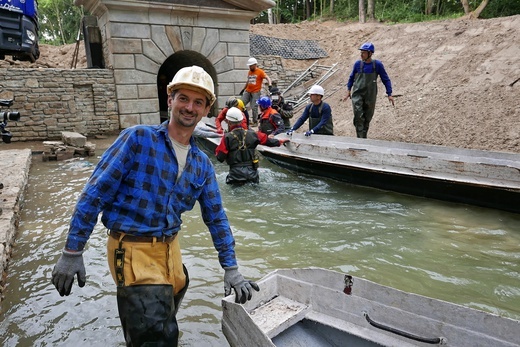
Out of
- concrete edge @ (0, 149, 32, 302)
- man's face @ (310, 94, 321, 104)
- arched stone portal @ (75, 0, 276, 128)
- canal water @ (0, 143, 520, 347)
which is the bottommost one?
canal water @ (0, 143, 520, 347)

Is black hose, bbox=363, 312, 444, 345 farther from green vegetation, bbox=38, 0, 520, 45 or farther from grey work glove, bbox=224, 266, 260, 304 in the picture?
green vegetation, bbox=38, 0, 520, 45

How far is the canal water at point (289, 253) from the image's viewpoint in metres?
3.43

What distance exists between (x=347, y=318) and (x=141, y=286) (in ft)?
5.15

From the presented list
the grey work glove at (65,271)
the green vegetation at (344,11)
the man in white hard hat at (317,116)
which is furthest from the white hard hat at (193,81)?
the green vegetation at (344,11)

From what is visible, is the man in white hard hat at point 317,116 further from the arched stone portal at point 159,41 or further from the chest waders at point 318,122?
the arched stone portal at point 159,41

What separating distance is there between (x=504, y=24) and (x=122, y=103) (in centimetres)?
1301

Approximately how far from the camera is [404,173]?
621cm

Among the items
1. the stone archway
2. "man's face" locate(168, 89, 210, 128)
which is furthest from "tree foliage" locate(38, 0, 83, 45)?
"man's face" locate(168, 89, 210, 128)

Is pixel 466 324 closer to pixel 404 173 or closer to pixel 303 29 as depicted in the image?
pixel 404 173

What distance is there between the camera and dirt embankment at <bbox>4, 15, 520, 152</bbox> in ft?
31.0

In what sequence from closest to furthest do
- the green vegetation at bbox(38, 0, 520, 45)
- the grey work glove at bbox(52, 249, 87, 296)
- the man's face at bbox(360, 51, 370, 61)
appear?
the grey work glove at bbox(52, 249, 87, 296) < the man's face at bbox(360, 51, 370, 61) < the green vegetation at bbox(38, 0, 520, 45)

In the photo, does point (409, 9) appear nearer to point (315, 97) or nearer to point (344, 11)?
point (344, 11)

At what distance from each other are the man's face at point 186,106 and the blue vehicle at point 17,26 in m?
3.38

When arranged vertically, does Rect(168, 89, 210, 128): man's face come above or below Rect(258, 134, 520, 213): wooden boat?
above
